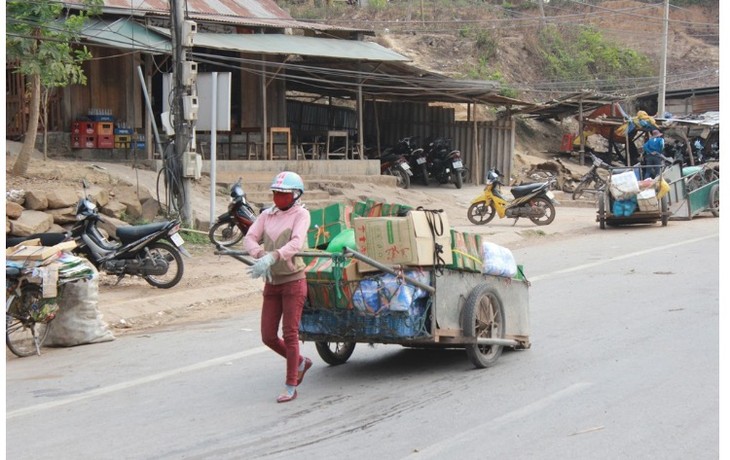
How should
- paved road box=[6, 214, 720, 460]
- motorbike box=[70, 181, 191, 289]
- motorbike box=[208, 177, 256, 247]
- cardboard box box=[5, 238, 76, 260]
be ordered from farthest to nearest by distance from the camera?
motorbike box=[208, 177, 256, 247], motorbike box=[70, 181, 191, 289], cardboard box box=[5, 238, 76, 260], paved road box=[6, 214, 720, 460]

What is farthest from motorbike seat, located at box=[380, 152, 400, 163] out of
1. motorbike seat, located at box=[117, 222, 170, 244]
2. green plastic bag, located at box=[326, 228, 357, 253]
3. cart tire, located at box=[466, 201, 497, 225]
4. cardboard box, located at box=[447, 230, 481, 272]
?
green plastic bag, located at box=[326, 228, 357, 253]

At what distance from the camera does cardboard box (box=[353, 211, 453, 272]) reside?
25.6 ft

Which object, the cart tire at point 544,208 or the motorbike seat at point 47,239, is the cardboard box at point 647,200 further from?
the motorbike seat at point 47,239

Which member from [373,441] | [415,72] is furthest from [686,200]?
[373,441]

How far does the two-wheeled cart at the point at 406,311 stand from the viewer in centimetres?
780

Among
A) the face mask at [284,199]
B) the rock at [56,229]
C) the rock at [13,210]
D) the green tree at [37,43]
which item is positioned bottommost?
the rock at [56,229]

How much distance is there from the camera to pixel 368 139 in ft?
108

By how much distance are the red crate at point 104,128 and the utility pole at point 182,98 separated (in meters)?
5.83

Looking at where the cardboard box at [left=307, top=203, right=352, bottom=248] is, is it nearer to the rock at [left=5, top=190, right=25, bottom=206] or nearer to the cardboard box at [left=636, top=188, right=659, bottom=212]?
the rock at [left=5, top=190, right=25, bottom=206]

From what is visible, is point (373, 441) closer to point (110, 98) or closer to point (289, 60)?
point (110, 98)

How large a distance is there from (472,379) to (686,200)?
16.3 meters

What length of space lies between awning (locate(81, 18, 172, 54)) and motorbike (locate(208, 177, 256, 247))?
13.7ft

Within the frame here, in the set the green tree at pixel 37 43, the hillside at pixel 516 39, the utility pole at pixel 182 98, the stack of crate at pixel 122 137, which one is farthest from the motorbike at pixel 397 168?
the green tree at pixel 37 43

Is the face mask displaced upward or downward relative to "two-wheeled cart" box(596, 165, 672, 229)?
upward
